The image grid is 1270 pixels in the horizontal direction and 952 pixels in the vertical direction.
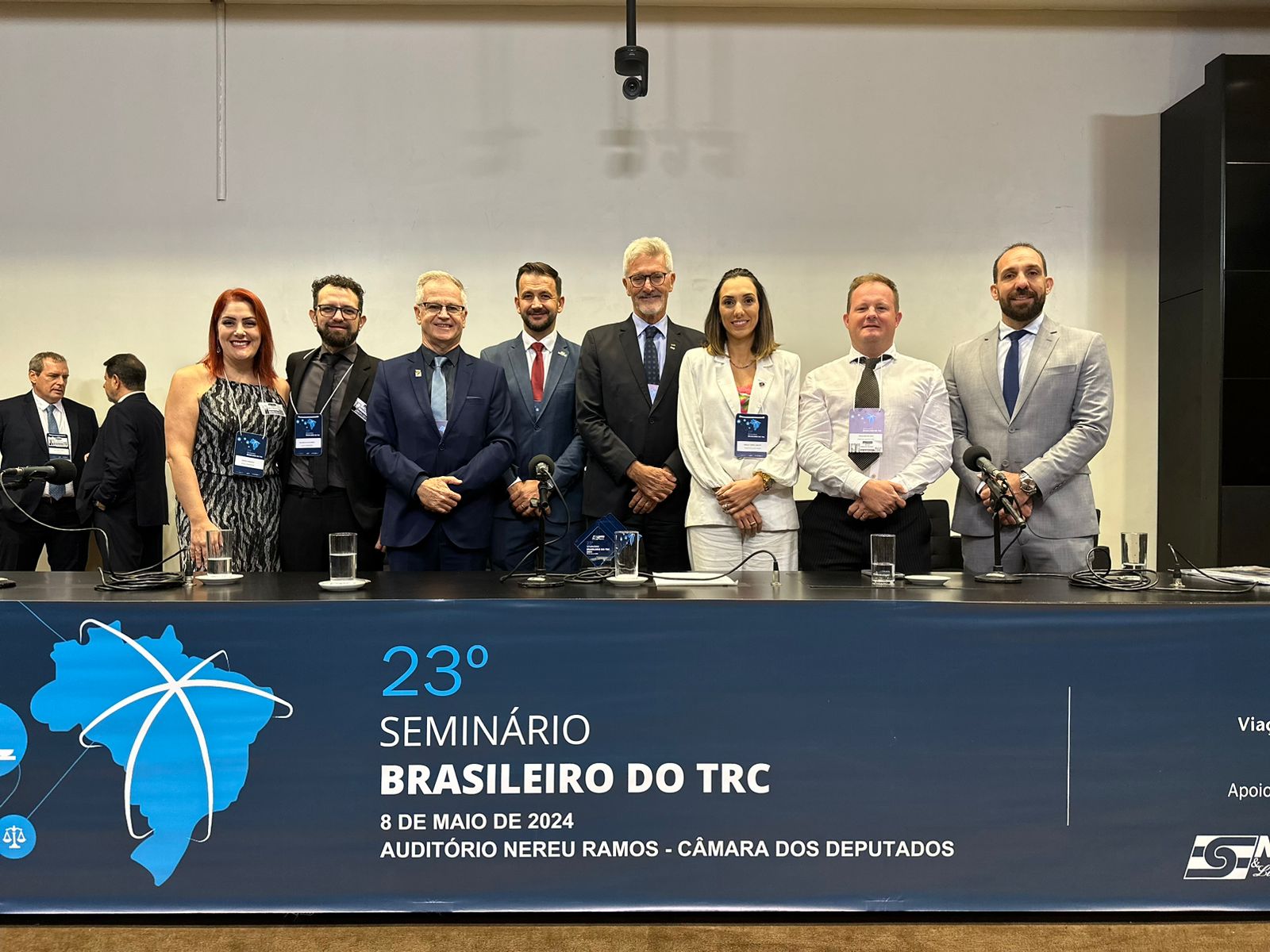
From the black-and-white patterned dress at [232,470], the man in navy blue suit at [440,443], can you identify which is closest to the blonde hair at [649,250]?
the man in navy blue suit at [440,443]

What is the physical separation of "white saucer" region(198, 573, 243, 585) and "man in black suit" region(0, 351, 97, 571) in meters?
2.91

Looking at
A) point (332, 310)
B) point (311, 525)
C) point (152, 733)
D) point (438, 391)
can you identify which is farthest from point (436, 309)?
point (152, 733)

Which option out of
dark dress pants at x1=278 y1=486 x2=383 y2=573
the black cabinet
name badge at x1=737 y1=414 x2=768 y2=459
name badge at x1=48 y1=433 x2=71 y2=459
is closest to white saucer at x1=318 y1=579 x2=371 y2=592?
dark dress pants at x1=278 y1=486 x2=383 y2=573

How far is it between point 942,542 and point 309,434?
2.92 metres

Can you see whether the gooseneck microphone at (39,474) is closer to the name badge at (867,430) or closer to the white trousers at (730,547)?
the white trousers at (730,547)

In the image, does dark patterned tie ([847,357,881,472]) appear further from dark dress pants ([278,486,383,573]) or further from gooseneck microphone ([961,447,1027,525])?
dark dress pants ([278,486,383,573])

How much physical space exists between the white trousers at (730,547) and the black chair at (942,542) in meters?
1.27

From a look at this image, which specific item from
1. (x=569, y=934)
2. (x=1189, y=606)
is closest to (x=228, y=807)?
(x=569, y=934)

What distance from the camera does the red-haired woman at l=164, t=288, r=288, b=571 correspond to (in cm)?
328

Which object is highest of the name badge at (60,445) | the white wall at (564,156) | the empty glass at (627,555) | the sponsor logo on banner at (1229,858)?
the white wall at (564,156)

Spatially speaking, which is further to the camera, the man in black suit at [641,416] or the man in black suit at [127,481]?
the man in black suit at [127,481]

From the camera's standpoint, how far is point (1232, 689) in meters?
2.08

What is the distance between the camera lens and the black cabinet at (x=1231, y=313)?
4512mm

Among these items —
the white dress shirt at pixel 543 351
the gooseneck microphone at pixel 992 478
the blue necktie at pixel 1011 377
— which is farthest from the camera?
the white dress shirt at pixel 543 351
